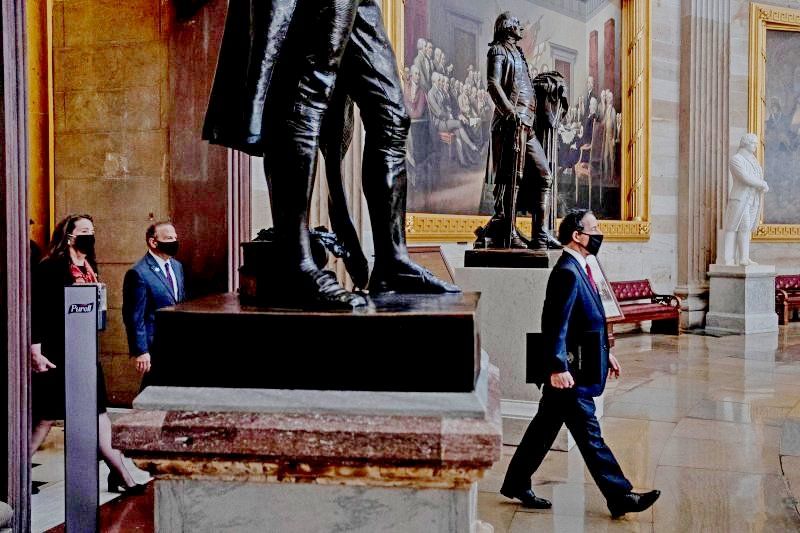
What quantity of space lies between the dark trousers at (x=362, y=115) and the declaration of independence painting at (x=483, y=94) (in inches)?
269

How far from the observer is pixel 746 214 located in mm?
11930

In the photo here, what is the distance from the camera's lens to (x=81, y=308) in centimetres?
254

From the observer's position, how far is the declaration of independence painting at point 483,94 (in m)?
9.30

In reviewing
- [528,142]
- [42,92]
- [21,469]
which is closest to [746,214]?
[528,142]

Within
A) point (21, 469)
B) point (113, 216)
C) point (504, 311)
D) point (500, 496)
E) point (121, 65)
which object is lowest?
point (500, 496)

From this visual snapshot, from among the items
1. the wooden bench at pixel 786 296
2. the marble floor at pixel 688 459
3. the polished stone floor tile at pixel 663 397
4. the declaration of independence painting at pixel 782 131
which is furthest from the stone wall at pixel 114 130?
the declaration of independence painting at pixel 782 131

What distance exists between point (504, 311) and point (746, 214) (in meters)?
8.17

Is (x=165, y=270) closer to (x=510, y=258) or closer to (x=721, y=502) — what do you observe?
(x=510, y=258)

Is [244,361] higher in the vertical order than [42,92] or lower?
lower

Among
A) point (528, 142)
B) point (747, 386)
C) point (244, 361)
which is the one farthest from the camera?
point (747, 386)

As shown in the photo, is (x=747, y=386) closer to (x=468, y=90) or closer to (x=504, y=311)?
(x=504, y=311)

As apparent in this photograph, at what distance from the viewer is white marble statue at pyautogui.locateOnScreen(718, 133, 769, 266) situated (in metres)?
11.9

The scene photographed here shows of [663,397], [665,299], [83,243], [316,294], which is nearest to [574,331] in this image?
[316,294]

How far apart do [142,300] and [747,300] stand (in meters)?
10.4
